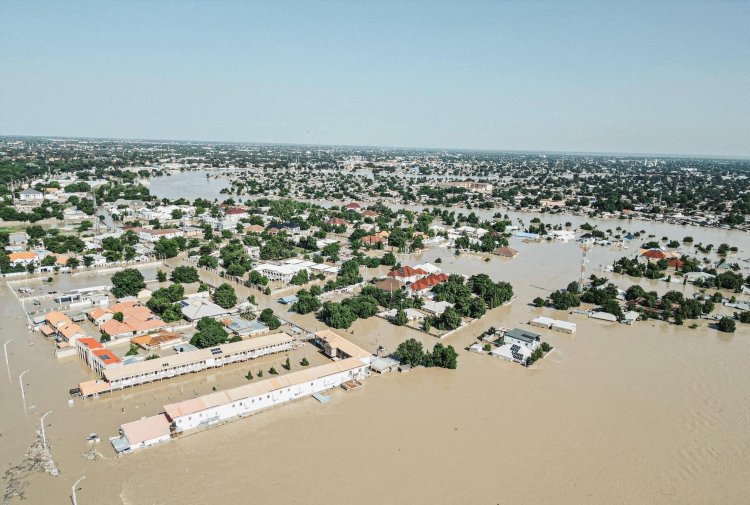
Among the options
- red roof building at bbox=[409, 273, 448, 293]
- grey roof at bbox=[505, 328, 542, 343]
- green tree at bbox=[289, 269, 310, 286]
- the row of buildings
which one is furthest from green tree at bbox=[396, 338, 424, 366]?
green tree at bbox=[289, 269, 310, 286]

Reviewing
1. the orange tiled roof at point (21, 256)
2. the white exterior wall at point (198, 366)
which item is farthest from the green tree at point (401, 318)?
the orange tiled roof at point (21, 256)

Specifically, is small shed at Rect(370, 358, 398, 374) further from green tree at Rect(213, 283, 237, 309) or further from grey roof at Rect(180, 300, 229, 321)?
green tree at Rect(213, 283, 237, 309)

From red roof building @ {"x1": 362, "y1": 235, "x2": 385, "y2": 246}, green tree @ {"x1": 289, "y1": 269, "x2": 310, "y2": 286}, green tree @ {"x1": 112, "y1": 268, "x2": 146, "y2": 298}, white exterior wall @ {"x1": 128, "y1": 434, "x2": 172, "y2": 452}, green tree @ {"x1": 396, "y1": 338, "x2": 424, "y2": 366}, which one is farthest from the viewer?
red roof building @ {"x1": 362, "y1": 235, "x2": 385, "y2": 246}

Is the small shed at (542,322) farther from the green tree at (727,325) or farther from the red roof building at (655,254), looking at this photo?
the red roof building at (655,254)

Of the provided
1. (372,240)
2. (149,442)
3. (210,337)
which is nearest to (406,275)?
(372,240)

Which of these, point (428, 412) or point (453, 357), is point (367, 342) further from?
point (428, 412)

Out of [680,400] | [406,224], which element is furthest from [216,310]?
[406,224]
